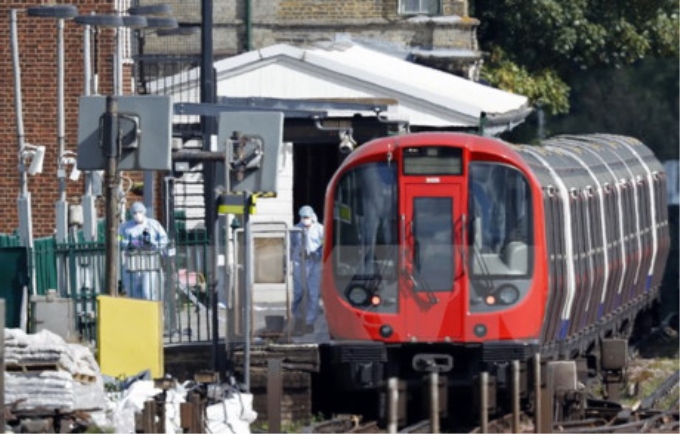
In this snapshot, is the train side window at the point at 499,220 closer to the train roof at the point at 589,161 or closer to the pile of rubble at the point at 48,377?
the train roof at the point at 589,161

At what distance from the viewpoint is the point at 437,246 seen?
21062 mm

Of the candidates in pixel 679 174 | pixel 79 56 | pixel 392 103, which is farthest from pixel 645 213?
pixel 679 174

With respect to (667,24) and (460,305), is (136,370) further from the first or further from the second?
(667,24)

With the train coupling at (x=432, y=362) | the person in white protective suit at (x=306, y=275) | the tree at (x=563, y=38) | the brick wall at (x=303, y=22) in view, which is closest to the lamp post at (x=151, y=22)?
the person in white protective suit at (x=306, y=275)

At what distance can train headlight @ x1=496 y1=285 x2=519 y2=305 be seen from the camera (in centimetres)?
2106

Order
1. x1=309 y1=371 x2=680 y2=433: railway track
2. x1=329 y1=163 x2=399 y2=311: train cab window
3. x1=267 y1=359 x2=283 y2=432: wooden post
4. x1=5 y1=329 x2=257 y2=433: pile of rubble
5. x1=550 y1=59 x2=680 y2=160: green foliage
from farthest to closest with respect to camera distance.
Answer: x1=550 y1=59 x2=680 y2=160: green foliage < x1=329 y1=163 x2=399 y2=311: train cab window < x1=267 y1=359 x2=283 y2=432: wooden post < x1=309 y1=371 x2=680 y2=433: railway track < x1=5 y1=329 x2=257 y2=433: pile of rubble

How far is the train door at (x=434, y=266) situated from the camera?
21000 mm

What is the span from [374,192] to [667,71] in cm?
4211

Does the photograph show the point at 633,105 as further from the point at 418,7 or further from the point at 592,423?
the point at 592,423

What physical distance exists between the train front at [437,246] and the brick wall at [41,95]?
14.6 m

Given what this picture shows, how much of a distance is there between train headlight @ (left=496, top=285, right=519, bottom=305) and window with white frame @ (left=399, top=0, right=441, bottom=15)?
74.8ft

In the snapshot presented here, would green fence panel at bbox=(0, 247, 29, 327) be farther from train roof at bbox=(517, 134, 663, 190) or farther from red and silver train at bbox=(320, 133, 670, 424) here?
train roof at bbox=(517, 134, 663, 190)

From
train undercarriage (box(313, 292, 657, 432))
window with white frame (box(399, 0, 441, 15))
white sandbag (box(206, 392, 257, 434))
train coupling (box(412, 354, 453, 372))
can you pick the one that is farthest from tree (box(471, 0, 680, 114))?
white sandbag (box(206, 392, 257, 434))

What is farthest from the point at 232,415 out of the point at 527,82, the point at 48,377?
the point at 527,82
